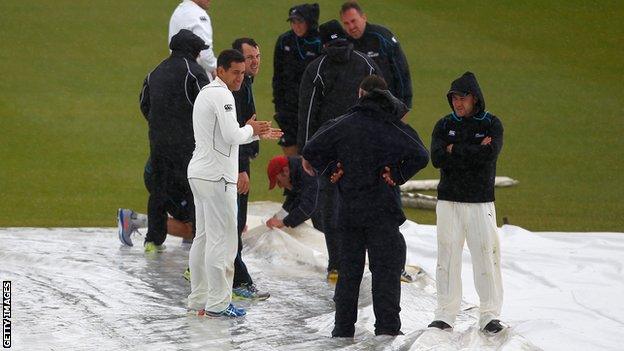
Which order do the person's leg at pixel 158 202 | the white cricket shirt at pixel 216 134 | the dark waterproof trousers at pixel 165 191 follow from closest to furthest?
the white cricket shirt at pixel 216 134 → the dark waterproof trousers at pixel 165 191 → the person's leg at pixel 158 202

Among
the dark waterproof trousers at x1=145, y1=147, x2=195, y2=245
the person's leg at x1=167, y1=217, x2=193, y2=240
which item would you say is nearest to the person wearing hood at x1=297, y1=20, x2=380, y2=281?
the dark waterproof trousers at x1=145, y1=147, x2=195, y2=245

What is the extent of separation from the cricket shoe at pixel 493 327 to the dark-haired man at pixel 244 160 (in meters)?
1.90

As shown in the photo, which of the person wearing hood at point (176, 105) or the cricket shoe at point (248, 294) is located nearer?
the cricket shoe at point (248, 294)

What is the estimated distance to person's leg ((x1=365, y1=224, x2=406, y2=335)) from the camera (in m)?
7.72

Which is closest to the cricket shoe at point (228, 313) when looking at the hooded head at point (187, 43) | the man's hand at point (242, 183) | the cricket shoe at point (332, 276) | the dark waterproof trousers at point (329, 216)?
the dark waterproof trousers at point (329, 216)

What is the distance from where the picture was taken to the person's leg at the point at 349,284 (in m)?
7.77

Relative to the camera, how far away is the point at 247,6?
75.9 ft

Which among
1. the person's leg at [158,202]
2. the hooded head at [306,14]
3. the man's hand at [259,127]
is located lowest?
the person's leg at [158,202]

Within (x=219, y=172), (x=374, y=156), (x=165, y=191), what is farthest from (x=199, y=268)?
(x=165, y=191)

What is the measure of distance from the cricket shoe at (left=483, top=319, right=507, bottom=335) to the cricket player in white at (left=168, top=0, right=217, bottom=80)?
13.2 ft

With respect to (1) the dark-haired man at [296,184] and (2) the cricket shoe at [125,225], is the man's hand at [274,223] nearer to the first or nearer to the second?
(1) the dark-haired man at [296,184]

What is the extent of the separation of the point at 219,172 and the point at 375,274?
4.04 ft

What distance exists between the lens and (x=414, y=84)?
64.2 ft

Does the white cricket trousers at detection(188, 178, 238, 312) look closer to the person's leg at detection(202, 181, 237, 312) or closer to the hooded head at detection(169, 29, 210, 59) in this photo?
the person's leg at detection(202, 181, 237, 312)
